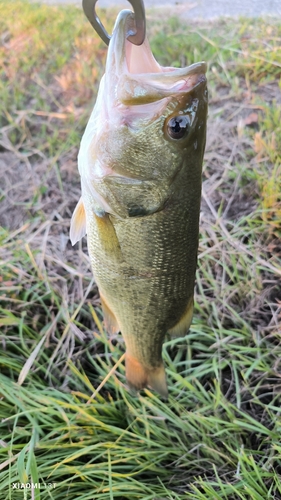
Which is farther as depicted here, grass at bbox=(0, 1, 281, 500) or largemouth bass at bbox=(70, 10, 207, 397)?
grass at bbox=(0, 1, 281, 500)

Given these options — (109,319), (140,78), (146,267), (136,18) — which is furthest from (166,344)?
(136,18)

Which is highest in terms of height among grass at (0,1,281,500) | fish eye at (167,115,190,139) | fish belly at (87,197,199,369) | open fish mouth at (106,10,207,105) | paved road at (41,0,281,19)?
paved road at (41,0,281,19)

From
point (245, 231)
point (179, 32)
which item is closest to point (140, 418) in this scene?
point (245, 231)

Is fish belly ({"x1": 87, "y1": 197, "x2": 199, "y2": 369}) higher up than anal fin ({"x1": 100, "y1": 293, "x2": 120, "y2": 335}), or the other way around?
fish belly ({"x1": 87, "y1": 197, "x2": 199, "y2": 369})

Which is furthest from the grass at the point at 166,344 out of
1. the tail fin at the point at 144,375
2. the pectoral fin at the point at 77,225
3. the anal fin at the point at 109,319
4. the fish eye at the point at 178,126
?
the fish eye at the point at 178,126

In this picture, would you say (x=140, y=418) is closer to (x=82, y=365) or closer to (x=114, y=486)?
(x=114, y=486)

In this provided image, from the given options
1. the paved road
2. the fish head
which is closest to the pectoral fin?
the fish head

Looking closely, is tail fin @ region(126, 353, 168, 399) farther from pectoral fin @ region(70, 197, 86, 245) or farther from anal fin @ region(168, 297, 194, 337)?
pectoral fin @ region(70, 197, 86, 245)

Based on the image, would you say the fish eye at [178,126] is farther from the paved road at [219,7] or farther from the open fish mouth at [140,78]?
the paved road at [219,7]
